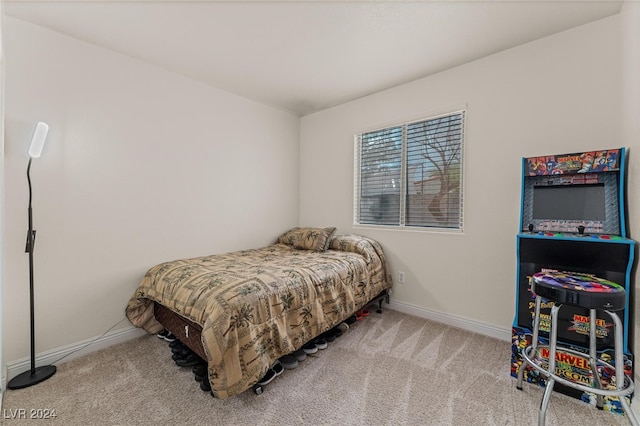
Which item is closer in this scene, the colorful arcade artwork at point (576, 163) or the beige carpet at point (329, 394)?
the beige carpet at point (329, 394)

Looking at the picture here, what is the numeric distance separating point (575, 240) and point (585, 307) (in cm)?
54

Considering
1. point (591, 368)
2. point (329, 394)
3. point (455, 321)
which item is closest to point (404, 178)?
point (455, 321)

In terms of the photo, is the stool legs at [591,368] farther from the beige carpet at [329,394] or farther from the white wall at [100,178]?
the white wall at [100,178]

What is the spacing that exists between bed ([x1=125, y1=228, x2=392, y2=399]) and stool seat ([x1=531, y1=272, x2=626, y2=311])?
139 cm

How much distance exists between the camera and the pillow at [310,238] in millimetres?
3020

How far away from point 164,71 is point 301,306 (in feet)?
8.24

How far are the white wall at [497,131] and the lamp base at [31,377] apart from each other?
9.65 feet

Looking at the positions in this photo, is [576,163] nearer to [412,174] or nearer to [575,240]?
[575,240]

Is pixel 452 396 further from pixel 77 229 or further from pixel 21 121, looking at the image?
pixel 21 121

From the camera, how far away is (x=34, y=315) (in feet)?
6.16

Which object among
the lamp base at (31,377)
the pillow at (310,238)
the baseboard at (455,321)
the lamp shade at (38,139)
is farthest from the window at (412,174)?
the lamp base at (31,377)

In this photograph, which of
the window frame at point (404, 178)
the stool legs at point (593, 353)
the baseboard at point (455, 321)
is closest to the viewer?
the stool legs at point (593, 353)

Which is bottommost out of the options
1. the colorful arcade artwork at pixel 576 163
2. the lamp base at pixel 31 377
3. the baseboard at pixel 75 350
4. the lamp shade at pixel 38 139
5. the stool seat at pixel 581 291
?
the lamp base at pixel 31 377

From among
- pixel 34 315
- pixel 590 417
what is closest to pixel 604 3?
pixel 590 417
